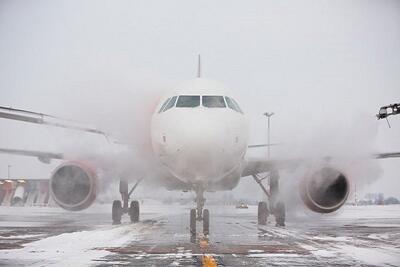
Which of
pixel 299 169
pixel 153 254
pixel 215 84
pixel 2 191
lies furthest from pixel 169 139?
pixel 2 191

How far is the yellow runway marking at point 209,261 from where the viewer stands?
8737 millimetres

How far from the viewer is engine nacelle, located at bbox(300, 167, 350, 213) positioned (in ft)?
61.4

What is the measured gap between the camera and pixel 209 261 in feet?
30.5

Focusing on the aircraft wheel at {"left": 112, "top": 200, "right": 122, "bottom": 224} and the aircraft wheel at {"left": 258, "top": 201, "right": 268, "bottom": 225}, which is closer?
the aircraft wheel at {"left": 112, "top": 200, "right": 122, "bottom": 224}

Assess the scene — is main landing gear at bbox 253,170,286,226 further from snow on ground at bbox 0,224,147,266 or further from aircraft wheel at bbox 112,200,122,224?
snow on ground at bbox 0,224,147,266

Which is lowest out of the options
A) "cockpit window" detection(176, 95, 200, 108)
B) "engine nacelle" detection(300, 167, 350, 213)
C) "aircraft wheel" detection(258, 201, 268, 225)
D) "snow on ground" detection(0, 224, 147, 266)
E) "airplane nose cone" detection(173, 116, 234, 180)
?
"snow on ground" detection(0, 224, 147, 266)

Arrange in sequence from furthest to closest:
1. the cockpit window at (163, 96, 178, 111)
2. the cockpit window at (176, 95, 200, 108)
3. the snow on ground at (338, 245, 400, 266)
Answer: the cockpit window at (163, 96, 178, 111) < the cockpit window at (176, 95, 200, 108) < the snow on ground at (338, 245, 400, 266)

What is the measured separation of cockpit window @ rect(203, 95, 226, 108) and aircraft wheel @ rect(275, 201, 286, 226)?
27.8 ft

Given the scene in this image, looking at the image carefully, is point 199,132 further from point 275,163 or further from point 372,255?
point 275,163

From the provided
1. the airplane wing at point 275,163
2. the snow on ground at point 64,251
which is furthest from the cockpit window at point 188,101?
the airplane wing at point 275,163

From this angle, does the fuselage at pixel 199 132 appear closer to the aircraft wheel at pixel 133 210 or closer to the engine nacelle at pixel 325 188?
the engine nacelle at pixel 325 188

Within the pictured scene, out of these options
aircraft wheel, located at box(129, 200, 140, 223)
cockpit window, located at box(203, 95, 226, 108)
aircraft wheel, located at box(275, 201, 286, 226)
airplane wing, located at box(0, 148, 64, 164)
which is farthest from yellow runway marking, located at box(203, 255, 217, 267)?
aircraft wheel, located at box(129, 200, 140, 223)

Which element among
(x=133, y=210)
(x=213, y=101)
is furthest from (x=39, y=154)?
(x=213, y=101)

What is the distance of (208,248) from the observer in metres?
11.8
